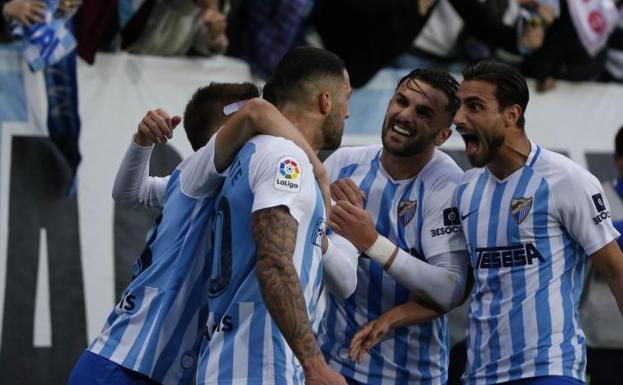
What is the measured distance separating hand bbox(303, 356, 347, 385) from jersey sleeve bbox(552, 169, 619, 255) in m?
1.79

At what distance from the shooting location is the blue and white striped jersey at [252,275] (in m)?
4.26

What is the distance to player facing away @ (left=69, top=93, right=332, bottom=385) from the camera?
15.3 feet

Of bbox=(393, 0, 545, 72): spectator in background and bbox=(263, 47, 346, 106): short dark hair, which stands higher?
bbox=(263, 47, 346, 106): short dark hair

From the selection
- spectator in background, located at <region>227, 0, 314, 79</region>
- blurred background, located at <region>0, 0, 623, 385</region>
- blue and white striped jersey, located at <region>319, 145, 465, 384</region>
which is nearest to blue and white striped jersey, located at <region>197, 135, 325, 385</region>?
blue and white striped jersey, located at <region>319, 145, 465, 384</region>

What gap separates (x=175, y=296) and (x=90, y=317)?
3.23 meters

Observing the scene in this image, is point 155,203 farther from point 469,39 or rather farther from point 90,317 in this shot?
point 469,39

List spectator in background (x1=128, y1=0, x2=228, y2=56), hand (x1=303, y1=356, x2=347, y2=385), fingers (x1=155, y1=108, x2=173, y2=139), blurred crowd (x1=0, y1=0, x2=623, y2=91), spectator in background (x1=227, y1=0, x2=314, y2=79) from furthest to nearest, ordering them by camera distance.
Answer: spectator in background (x1=227, y1=0, x2=314, y2=79), spectator in background (x1=128, y1=0, x2=228, y2=56), blurred crowd (x1=0, y1=0, x2=623, y2=91), fingers (x1=155, y1=108, x2=173, y2=139), hand (x1=303, y1=356, x2=347, y2=385)

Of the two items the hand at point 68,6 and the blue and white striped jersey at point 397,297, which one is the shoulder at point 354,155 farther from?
the hand at point 68,6

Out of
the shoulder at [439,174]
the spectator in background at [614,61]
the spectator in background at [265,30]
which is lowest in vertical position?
the spectator in background at [614,61]

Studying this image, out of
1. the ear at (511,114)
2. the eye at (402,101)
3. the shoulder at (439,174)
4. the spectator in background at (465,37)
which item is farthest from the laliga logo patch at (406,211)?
the spectator in background at (465,37)

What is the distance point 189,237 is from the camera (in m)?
4.65

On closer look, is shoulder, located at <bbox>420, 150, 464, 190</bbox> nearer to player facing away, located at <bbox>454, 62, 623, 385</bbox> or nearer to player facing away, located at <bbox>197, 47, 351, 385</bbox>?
player facing away, located at <bbox>454, 62, 623, 385</bbox>

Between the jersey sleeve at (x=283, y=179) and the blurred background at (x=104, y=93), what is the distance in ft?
11.8

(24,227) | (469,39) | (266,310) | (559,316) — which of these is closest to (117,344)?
(266,310)
